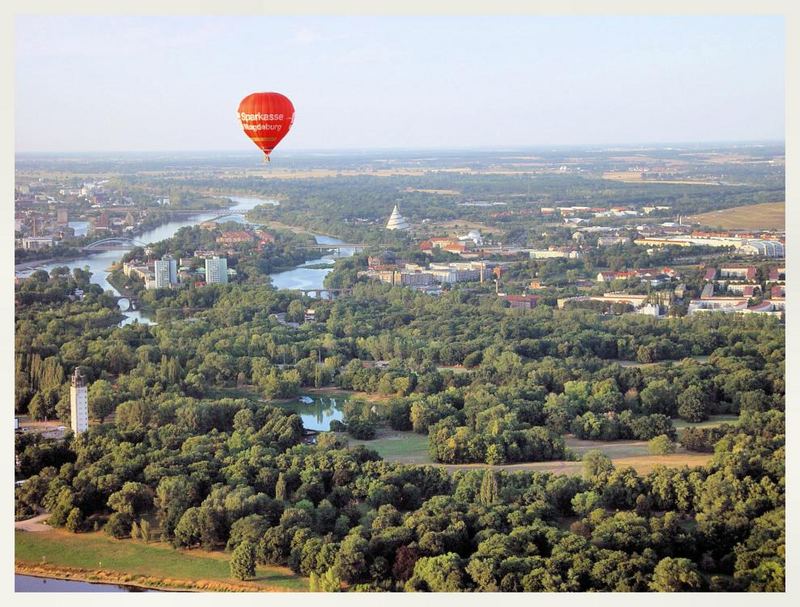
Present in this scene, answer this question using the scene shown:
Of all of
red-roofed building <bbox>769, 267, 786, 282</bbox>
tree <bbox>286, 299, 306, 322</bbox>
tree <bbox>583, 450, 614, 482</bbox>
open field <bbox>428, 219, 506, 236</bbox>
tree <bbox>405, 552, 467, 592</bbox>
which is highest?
open field <bbox>428, 219, 506, 236</bbox>

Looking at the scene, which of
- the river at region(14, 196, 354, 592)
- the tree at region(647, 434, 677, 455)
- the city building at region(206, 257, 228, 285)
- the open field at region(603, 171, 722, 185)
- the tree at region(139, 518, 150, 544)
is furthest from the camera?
the open field at region(603, 171, 722, 185)

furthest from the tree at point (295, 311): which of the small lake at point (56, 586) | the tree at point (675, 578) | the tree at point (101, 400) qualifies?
the tree at point (675, 578)

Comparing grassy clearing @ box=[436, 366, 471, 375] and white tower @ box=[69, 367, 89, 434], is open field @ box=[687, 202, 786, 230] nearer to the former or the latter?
grassy clearing @ box=[436, 366, 471, 375]

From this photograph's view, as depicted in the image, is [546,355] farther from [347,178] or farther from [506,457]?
[347,178]

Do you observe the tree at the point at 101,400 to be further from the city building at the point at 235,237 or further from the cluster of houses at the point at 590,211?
the cluster of houses at the point at 590,211

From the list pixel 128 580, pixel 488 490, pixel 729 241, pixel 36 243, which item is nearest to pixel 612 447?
pixel 488 490

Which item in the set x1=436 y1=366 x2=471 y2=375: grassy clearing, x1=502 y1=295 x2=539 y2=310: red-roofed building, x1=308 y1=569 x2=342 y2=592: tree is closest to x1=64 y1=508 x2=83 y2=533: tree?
x1=308 y1=569 x2=342 y2=592: tree

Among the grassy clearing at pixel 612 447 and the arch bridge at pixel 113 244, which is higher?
the arch bridge at pixel 113 244
